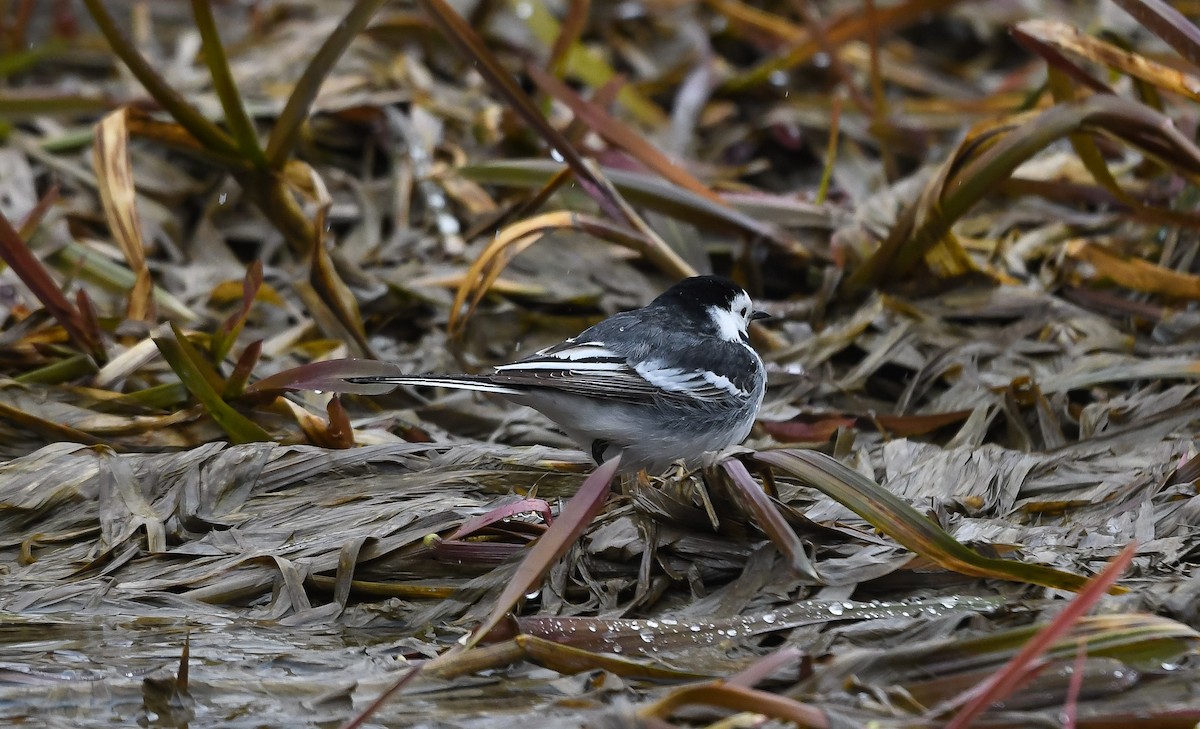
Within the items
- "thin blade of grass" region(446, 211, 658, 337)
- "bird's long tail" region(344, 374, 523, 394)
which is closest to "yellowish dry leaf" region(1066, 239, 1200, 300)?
"thin blade of grass" region(446, 211, 658, 337)

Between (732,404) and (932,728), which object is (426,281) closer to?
(732,404)

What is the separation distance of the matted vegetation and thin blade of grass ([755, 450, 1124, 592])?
1 centimetres

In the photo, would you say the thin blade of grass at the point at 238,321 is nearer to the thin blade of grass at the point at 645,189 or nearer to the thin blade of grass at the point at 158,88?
the thin blade of grass at the point at 158,88

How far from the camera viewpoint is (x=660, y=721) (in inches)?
95.7

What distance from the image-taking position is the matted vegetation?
2824mm

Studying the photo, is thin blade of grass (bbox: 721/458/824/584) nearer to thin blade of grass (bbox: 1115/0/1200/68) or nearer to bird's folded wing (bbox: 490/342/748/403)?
bird's folded wing (bbox: 490/342/748/403)

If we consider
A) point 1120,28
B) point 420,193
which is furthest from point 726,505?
point 1120,28

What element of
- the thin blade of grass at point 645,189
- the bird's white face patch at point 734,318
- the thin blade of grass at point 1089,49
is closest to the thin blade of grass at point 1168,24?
the thin blade of grass at point 1089,49

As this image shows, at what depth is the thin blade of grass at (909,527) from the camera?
2951 millimetres

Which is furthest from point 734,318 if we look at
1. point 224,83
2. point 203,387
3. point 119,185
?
point 119,185

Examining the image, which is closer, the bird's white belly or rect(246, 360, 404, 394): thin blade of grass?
rect(246, 360, 404, 394): thin blade of grass

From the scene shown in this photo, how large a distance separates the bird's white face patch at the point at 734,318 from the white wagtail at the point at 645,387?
110 mm

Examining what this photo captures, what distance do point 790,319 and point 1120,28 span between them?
330 cm

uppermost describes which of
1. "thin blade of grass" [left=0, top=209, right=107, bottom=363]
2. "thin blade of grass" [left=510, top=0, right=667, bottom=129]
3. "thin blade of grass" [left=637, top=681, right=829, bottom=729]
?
"thin blade of grass" [left=510, top=0, right=667, bottom=129]
